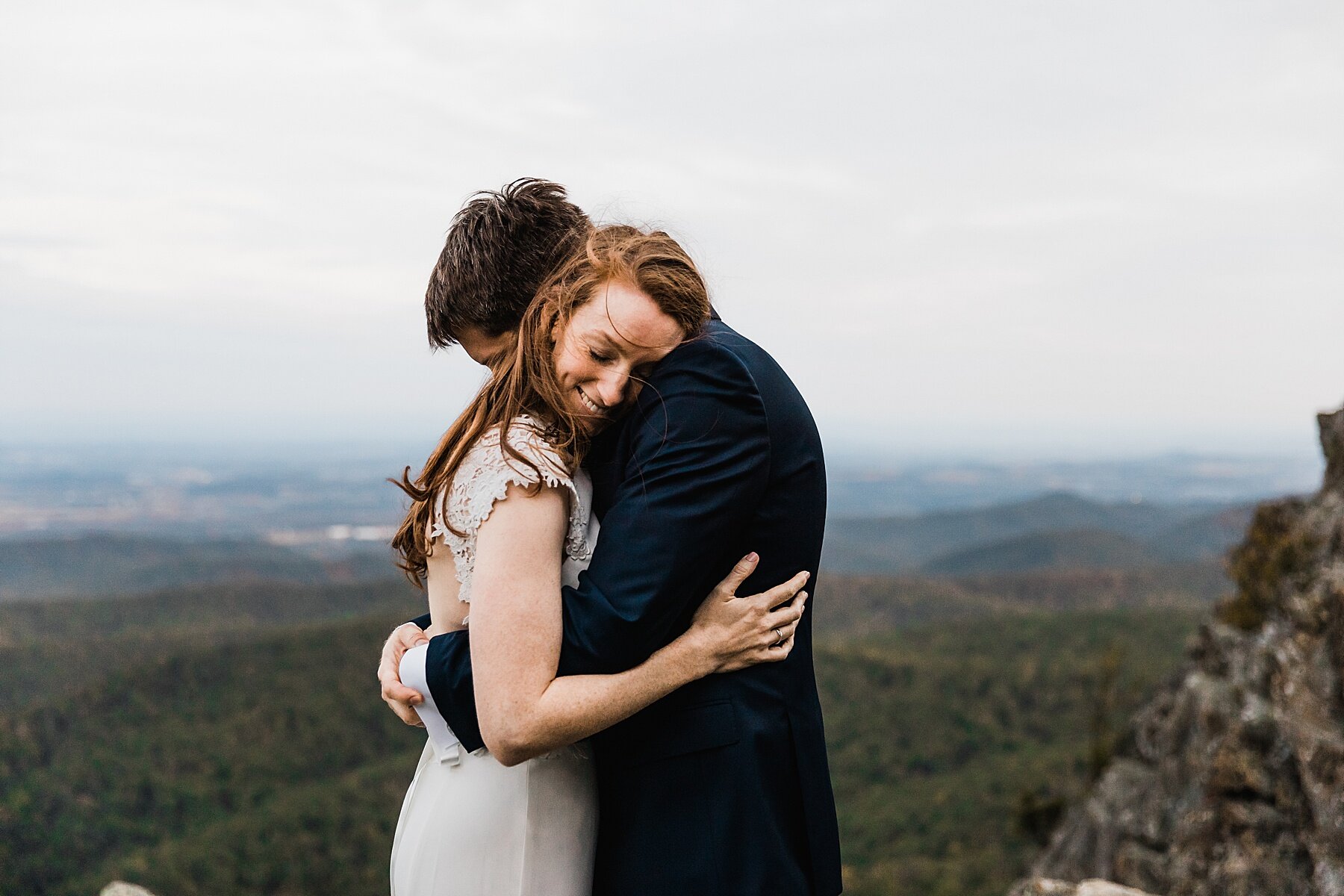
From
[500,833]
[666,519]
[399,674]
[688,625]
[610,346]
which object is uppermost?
[610,346]

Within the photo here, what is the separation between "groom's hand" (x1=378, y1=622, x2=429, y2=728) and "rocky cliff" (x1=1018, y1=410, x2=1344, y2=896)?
3.40 metres

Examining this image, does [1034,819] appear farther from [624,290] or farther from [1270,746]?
[624,290]

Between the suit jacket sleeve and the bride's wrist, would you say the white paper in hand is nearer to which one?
the suit jacket sleeve

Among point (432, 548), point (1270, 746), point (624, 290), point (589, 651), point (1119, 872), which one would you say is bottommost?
point (1119, 872)

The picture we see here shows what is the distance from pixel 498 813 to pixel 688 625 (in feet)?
2.31

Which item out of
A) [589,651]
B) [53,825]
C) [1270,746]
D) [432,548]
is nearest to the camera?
[589,651]

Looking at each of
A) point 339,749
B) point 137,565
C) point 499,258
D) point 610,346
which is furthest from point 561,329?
point 137,565

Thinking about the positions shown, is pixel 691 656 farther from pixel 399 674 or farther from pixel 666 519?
pixel 399 674

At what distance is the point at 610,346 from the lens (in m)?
2.32

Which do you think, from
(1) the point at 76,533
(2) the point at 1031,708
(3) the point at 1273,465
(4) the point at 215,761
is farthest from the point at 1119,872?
(3) the point at 1273,465

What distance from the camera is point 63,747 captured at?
150ft

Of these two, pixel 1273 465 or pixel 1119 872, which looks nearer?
pixel 1119 872

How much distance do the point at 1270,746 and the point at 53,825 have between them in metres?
43.7

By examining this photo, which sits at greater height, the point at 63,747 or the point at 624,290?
the point at 624,290
